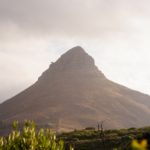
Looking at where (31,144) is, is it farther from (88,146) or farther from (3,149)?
(88,146)

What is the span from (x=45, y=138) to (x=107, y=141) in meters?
106

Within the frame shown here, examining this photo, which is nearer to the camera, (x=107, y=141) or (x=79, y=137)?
(x=107, y=141)

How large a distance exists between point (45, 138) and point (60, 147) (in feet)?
4.43

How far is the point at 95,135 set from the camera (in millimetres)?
147125

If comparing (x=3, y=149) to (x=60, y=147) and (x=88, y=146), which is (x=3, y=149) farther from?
(x=88, y=146)

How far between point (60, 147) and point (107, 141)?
105 meters

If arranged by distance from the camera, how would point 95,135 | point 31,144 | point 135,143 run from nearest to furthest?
1. point 135,143
2. point 31,144
3. point 95,135

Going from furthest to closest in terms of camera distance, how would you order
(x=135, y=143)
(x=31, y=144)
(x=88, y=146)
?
(x=88, y=146) < (x=31, y=144) < (x=135, y=143)

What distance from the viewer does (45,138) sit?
2180cm

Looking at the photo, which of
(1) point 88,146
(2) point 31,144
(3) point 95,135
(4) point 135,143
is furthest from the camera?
(3) point 95,135

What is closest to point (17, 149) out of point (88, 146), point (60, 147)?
point (60, 147)

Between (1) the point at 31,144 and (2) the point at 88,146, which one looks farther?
(2) the point at 88,146

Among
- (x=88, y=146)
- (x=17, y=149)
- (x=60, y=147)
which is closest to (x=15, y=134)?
(x=17, y=149)

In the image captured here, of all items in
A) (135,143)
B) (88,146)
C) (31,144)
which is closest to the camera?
(135,143)
